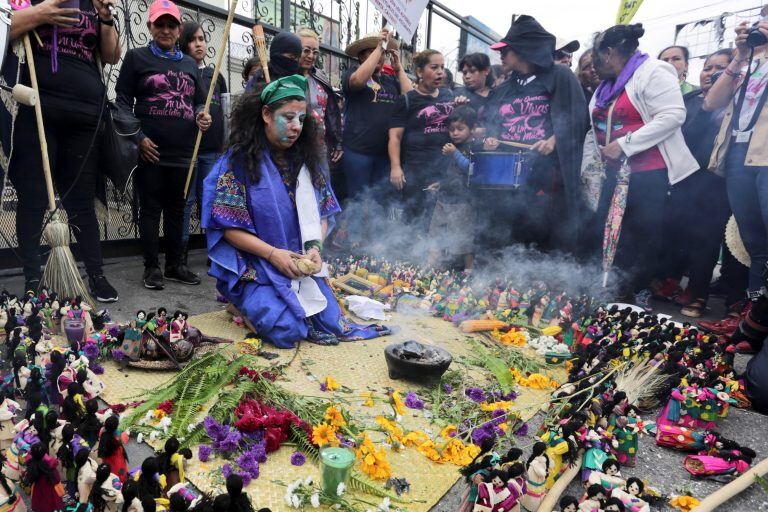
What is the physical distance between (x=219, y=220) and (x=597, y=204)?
12.9ft

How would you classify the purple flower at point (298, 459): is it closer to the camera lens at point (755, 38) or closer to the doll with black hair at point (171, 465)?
the doll with black hair at point (171, 465)

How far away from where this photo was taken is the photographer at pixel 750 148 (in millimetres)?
4047

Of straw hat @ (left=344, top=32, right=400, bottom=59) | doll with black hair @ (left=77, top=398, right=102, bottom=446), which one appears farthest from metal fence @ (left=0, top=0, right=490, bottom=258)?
doll with black hair @ (left=77, top=398, right=102, bottom=446)

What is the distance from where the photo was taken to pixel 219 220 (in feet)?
11.4

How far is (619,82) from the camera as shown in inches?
187

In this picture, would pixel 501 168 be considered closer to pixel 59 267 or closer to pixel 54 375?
pixel 59 267

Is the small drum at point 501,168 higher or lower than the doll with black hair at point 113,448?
higher

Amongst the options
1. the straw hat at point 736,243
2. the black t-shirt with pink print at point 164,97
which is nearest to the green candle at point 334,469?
the black t-shirt with pink print at point 164,97

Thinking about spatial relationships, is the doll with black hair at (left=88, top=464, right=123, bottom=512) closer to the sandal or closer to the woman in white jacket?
the woman in white jacket

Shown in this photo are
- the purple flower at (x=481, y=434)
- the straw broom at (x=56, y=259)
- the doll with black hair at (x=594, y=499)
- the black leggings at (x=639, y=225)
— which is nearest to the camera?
the doll with black hair at (x=594, y=499)

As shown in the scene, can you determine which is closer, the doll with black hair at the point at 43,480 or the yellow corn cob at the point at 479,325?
the doll with black hair at the point at 43,480

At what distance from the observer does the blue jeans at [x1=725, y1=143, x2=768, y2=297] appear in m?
4.22

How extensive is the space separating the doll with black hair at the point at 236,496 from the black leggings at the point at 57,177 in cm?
318

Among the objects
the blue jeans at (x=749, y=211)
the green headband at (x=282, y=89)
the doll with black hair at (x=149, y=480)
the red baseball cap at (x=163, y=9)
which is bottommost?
the doll with black hair at (x=149, y=480)
